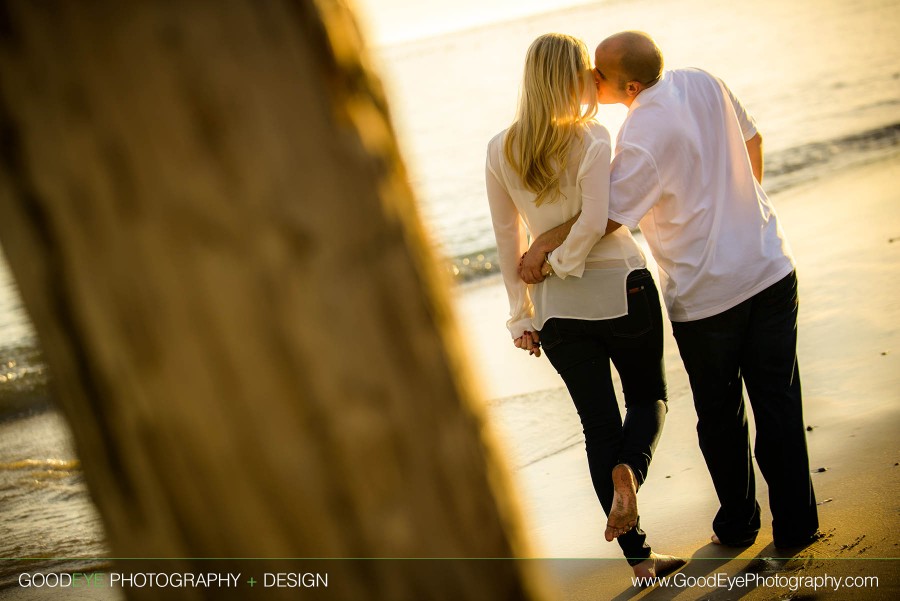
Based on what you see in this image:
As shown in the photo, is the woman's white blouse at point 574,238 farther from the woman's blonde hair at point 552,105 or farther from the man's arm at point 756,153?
the man's arm at point 756,153

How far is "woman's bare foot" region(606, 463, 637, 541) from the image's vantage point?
283cm

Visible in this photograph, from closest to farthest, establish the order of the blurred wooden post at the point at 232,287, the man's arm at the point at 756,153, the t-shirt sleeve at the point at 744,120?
the blurred wooden post at the point at 232,287, the t-shirt sleeve at the point at 744,120, the man's arm at the point at 756,153

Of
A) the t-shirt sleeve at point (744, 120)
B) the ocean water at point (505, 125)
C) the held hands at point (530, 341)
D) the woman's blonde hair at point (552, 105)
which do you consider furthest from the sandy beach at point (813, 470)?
the t-shirt sleeve at point (744, 120)

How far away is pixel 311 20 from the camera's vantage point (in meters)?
0.86

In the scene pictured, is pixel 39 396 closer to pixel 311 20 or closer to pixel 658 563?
pixel 658 563

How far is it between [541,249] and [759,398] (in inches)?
39.3

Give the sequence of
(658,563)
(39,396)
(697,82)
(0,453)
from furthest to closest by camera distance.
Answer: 1. (39,396)
2. (0,453)
3. (658,563)
4. (697,82)

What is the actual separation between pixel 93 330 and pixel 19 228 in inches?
5.3

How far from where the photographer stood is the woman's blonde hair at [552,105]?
8.89 feet

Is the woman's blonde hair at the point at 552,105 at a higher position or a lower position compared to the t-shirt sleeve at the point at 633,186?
higher

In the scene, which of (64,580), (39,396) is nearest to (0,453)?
(39,396)

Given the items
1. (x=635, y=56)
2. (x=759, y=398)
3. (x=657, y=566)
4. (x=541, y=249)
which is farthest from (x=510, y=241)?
(x=657, y=566)

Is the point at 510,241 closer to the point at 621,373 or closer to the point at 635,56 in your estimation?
the point at 621,373

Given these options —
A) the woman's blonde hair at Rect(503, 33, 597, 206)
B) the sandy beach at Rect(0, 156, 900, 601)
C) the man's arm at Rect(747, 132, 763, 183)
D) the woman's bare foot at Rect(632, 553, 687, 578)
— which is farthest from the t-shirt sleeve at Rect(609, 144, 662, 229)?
the woman's bare foot at Rect(632, 553, 687, 578)
